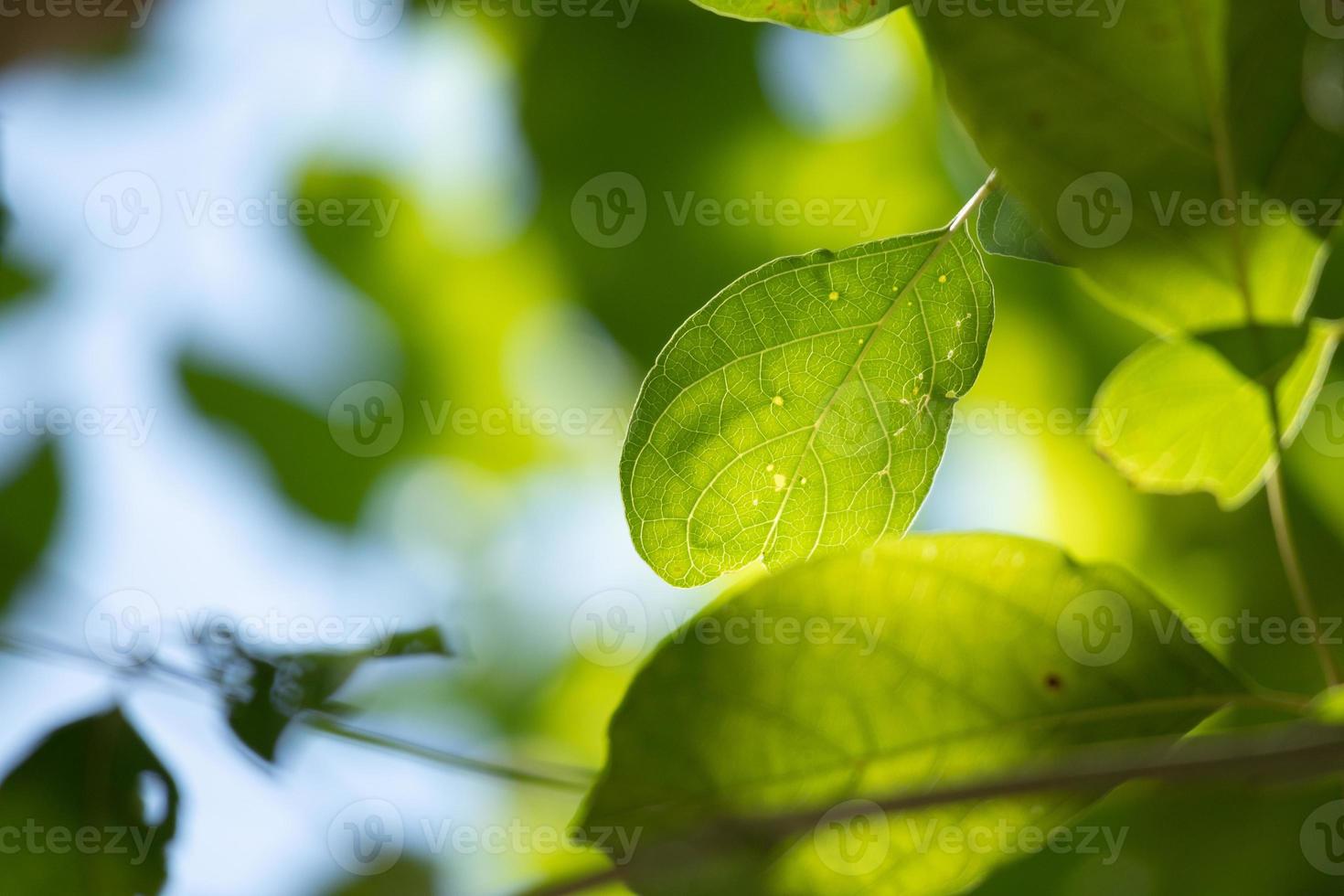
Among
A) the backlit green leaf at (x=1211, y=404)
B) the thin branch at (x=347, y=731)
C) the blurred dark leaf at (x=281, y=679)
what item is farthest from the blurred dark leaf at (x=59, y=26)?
the backlit green leaf at (x=1211, y=404)

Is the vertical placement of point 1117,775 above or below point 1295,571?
above

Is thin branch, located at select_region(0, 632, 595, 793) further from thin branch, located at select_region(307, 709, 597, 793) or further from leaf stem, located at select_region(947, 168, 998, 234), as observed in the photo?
leaf stem, located at select_region(947, 168, 998, 234)

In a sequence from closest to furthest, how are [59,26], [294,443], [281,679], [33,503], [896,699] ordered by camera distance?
[896,699] < [281,679] < [59,26] < [33,503] < [294,443]

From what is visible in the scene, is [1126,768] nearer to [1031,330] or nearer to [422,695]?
[1031,330]

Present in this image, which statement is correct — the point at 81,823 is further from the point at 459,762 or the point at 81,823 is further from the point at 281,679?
the point at 459,762

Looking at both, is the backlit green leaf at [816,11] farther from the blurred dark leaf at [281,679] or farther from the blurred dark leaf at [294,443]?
the blurred dark leaf at [294,443]

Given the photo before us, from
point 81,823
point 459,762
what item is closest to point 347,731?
point 459,762

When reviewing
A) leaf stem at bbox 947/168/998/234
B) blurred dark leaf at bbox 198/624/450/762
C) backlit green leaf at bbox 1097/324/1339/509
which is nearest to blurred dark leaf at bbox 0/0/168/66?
blurred dark leaf at bbox 198/624/450/762
